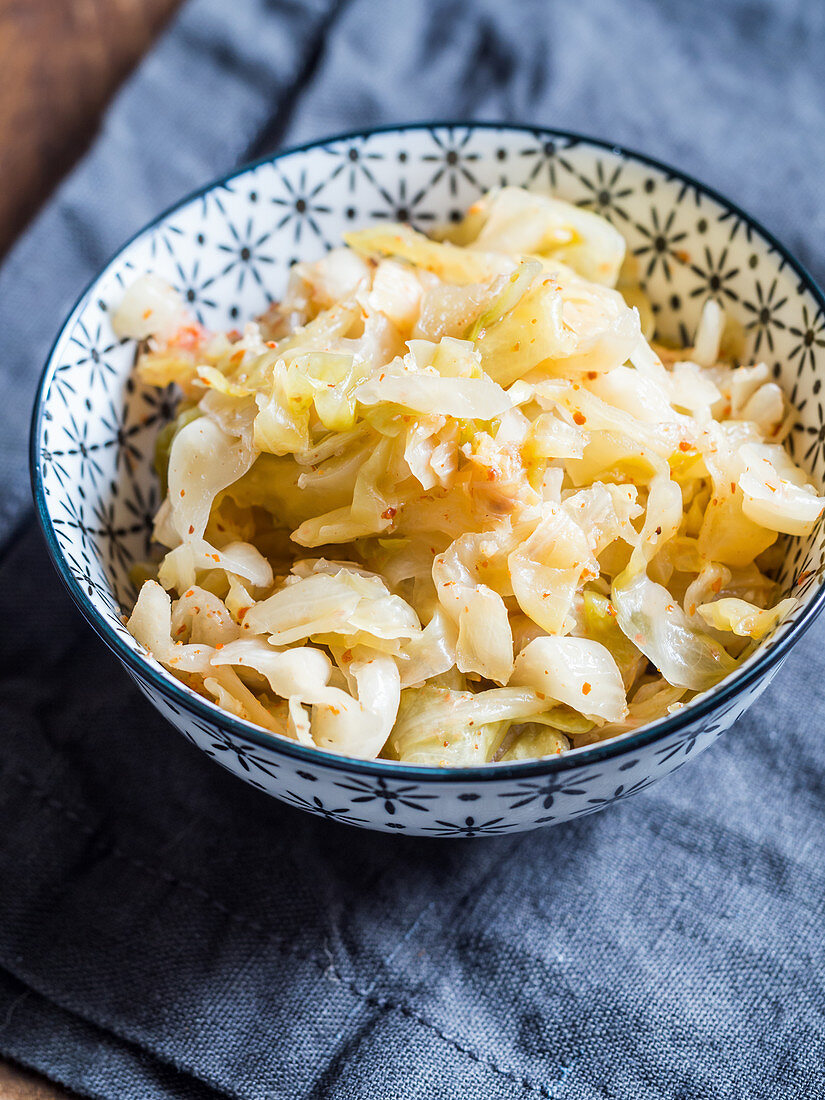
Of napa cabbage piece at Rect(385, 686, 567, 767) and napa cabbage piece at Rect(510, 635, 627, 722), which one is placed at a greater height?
napa cabbage piece at Rect(510, 635, 627, 722)

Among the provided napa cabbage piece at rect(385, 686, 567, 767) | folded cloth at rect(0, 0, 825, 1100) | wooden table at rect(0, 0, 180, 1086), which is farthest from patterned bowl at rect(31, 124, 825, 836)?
wooden table at rect(0, 0, 180, 1086)

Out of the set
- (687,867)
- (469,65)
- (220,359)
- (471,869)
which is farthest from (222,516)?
(469,65)

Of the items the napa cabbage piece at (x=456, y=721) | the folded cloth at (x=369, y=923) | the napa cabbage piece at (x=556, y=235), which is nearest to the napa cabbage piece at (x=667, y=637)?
the napa cabbage piece at (x=456, y=721)

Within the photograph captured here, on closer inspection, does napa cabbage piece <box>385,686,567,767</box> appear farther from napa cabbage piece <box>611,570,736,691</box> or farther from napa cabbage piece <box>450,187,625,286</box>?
napa cabbage piece <box>450,187,625,286</box>

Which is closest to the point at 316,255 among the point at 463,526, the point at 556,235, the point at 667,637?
the point at 556,235

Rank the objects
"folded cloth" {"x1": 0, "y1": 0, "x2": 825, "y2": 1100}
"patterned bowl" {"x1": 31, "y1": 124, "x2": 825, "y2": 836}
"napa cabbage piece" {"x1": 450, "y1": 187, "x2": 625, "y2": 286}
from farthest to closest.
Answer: "napa cabbage piece" {"x1": 450, "y1": 187, "x2": 625, "y2": 286}
"folded cloth" {"x1": 0, "y1": 0, "x2": 825, "y2": 1100}
"patterned bowl" {"x1": 31, "y1": 124, "x2": 825, "y2": 836}

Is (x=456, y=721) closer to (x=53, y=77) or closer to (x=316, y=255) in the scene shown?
(x=316, y=255)
